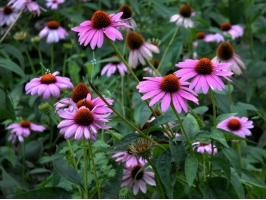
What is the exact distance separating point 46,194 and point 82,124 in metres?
0.23

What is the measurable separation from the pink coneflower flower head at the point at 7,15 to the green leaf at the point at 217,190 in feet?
5.18

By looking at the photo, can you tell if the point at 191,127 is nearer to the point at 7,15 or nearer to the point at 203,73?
the point at 203,73

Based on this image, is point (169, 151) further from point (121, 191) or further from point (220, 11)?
point (220, 11)

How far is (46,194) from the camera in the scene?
4.30 ft

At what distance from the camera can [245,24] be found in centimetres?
278

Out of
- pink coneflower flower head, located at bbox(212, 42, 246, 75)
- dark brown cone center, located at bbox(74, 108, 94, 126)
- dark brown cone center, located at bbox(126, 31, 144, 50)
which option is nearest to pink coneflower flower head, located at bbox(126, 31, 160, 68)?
dark brown cone center, located at bbox(126, 31, 144, 50)

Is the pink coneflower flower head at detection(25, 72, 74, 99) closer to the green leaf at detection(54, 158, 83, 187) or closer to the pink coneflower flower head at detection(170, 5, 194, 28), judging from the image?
the green leaf at detection(54, 158, 83, 187)

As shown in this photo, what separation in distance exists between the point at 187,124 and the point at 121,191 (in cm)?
24

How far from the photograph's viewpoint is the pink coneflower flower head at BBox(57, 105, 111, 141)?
3.85ft

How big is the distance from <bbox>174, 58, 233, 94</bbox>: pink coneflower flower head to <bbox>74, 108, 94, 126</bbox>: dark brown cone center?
0.68ft

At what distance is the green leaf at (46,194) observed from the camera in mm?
1304

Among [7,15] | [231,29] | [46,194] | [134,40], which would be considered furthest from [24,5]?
[231,29]

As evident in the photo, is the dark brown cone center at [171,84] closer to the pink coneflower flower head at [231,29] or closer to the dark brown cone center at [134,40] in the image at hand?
the dark brown cone center at [134,40]

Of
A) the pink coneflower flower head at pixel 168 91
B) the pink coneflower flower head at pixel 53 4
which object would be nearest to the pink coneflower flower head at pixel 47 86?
the pink coneflower flower head at pixel 168 91
